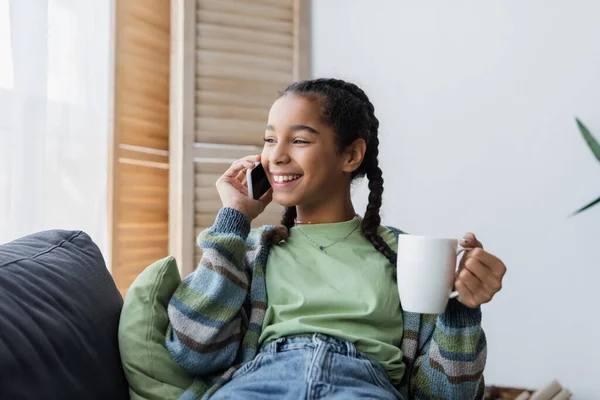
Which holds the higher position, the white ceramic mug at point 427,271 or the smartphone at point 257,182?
the smartphone at point 257,182

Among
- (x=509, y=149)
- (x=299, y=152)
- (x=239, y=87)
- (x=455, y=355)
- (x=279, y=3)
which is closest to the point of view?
(x=455, y=355)

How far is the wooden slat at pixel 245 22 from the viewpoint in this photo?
8.32ft

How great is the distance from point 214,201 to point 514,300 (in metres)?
1.16

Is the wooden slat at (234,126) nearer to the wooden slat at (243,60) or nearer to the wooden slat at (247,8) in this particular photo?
the wooden slat at (243,60)

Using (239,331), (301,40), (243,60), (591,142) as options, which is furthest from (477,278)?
(301,40)

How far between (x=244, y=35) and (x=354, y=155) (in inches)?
54.1

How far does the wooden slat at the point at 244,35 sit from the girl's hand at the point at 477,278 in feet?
5.72

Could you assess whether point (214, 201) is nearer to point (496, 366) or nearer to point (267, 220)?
point (267, 220)

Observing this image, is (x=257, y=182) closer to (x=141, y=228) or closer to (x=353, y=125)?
(x=353, y=125)

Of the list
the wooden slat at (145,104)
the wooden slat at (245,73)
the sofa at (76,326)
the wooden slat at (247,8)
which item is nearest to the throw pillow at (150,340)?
the sofa at (76,326)

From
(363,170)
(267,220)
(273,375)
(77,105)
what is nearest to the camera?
(273,375)

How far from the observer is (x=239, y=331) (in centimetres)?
122

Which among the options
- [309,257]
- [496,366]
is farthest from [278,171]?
[496,366]

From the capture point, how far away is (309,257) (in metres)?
1.30
